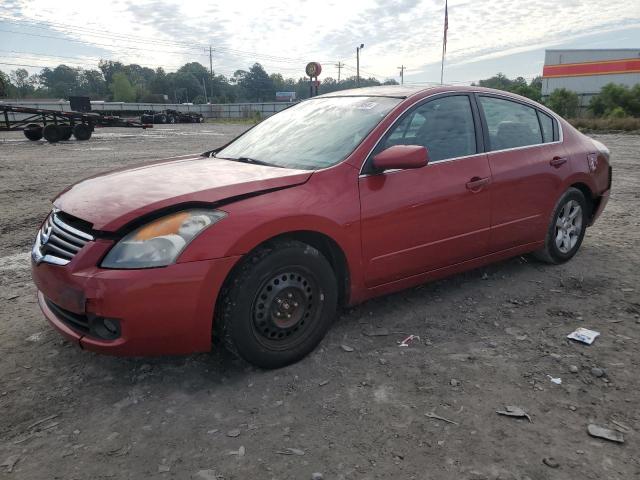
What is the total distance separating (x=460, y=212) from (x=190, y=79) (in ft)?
361

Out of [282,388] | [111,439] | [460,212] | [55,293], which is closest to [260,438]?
[282,388]

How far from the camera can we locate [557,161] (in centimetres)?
428

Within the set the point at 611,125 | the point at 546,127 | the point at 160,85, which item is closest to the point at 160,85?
the point at 160,85

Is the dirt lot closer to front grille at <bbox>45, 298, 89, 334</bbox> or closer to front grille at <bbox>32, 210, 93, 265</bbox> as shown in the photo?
front grille at <bbox>45, 298, 89, 334</bbox>

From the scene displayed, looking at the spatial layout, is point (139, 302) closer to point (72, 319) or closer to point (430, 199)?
Answer: point (72, 319)

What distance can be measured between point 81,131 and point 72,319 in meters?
19.8

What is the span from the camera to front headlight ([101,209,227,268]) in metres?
2.42

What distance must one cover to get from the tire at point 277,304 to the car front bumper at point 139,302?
0.11 m

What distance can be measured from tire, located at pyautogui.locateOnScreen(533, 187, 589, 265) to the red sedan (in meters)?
0.05

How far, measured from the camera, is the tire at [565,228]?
14.5 feet

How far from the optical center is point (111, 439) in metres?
2.28

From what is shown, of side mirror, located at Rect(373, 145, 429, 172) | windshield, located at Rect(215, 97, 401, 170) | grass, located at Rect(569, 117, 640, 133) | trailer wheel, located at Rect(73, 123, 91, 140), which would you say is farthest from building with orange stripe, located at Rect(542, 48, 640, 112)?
side mirror, located at Rect(373, 145, 429, 172)

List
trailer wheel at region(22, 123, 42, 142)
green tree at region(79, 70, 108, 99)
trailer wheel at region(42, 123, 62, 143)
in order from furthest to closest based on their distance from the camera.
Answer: green tree at region(79, 70, 108, 99)
trailer wheel at region(22, 123, 42, 142)
trailer wheel at region(42, 123, 62, 143)

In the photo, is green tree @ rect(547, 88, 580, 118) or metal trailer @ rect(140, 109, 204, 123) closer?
green tree @ rect(547, 88, 580, 118)
